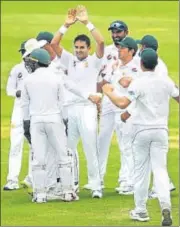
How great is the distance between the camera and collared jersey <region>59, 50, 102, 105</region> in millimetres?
14039

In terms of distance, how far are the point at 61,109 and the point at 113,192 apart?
61.7 inches

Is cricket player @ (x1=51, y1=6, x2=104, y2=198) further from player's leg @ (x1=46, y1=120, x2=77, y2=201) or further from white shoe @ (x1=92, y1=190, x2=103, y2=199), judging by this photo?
player's leg @ (x1=46, y1=120, x2=77, y2=201)

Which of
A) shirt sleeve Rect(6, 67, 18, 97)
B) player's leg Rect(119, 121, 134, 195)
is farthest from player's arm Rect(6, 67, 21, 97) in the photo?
player's leg Rect(119, 121, 134, 195)

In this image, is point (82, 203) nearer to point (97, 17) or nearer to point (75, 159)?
point (75, 159)

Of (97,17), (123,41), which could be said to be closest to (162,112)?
(123,41)

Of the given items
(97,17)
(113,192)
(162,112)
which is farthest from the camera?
(97,17)

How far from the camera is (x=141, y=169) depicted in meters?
11.8

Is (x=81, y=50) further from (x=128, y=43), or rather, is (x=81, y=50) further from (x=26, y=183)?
(x=26, y=183)

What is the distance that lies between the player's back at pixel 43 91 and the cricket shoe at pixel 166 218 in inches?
97.7

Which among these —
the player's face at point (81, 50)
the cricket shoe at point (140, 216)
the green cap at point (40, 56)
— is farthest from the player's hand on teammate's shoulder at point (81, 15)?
the cricket shoe at point (140, 216)

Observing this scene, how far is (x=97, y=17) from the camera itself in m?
37.3

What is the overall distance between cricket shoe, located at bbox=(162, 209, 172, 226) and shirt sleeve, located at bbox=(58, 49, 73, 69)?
3371 mm

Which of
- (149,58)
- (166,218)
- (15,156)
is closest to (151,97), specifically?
(149,58)

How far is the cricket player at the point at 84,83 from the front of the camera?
1401 centimetres
